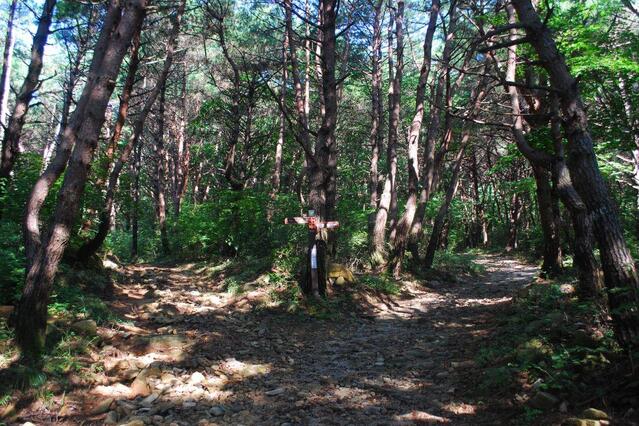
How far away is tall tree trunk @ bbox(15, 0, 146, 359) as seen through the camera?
5023mm

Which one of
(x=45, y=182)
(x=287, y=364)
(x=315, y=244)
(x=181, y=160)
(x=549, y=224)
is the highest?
(x=181, y=160)

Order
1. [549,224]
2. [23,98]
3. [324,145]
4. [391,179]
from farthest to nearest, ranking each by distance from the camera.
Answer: [391,179]
[549,224]
[23,98]
[324,145]

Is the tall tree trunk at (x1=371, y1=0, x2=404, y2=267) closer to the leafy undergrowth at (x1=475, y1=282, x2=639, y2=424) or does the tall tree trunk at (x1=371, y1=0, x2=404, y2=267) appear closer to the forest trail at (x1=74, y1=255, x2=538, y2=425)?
the forest trail at (x1=74, y1=255, x2=538, y2=425)

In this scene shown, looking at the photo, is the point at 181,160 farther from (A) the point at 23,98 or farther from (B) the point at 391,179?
(A) the point at 23,98

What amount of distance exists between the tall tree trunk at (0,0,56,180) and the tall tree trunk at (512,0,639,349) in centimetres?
1019

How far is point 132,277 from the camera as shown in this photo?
11539 mm

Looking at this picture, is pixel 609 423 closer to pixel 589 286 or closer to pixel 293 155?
pixel 589 286

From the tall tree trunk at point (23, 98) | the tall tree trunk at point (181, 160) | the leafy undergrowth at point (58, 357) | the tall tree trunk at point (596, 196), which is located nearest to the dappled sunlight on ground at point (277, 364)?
the leafy undergrowth at point (58, 357)

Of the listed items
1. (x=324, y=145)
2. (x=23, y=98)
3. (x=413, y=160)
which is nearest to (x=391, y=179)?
(x=413, y=160)

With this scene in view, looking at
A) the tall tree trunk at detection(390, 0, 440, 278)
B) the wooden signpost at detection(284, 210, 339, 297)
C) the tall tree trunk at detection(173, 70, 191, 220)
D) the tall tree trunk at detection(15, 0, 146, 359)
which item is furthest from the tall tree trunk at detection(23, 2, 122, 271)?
the tall tree trunk at detection(173, 70, 191, 220)

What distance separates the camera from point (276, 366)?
19.8 ft

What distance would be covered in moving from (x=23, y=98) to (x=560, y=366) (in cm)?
1151

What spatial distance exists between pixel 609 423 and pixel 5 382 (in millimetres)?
5417

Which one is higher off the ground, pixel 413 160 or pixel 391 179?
pixel 413 160
